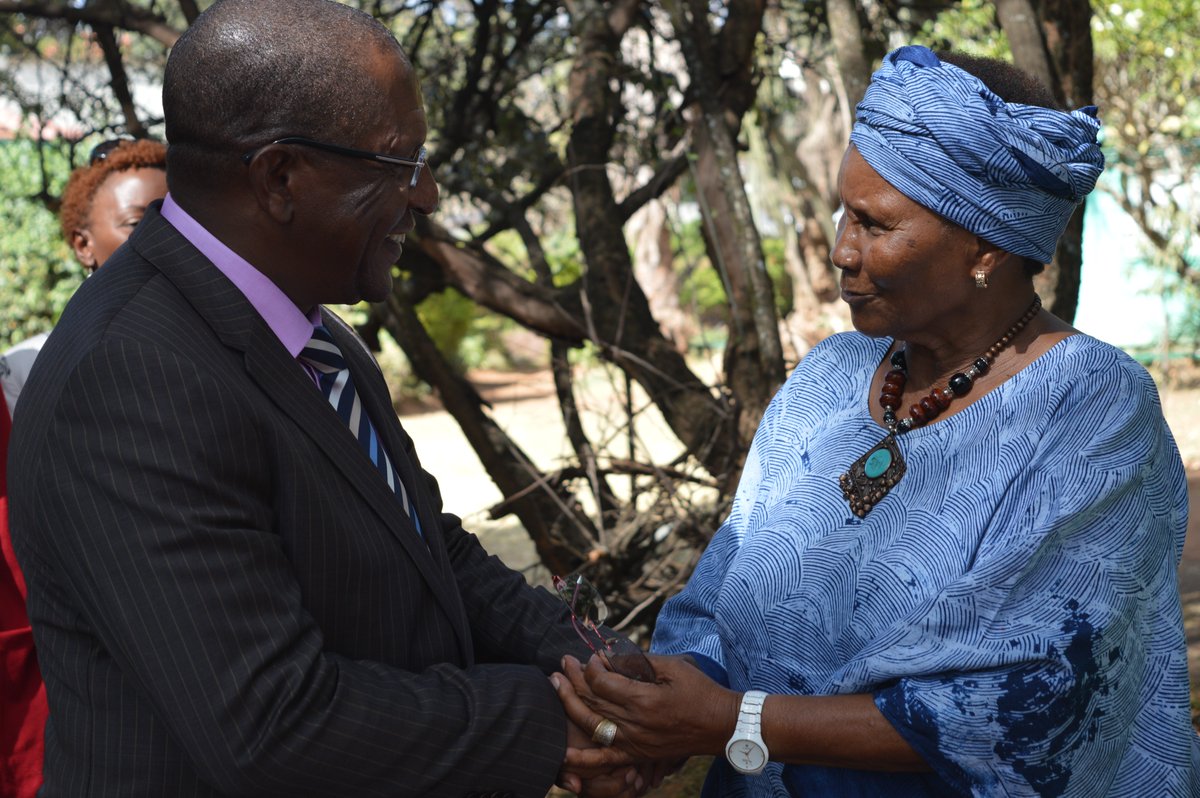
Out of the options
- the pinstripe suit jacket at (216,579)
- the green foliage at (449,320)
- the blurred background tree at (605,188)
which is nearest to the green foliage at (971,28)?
the blurred background tree at (605,188)

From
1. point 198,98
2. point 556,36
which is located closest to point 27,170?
point 556,36

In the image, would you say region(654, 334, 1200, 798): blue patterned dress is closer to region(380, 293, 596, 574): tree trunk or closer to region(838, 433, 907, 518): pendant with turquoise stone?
region(838, 433, 907, 518): pendant with turquoise stone

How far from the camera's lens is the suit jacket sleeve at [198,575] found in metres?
1.77

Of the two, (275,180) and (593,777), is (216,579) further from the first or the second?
(593,777)

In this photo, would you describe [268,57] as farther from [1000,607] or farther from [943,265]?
[1000,607]

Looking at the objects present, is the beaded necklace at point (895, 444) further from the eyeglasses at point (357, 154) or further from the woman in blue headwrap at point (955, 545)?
the eyeglasses at point (357, 154)

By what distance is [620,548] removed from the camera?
17.4 feet

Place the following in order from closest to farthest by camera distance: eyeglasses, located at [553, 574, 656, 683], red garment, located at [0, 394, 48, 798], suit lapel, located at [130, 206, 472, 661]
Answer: suit lapel, located at [130, 206, 472, 661], eyeglasses, located at [553, 574, 656, 683], red garment, located at [0, 394, 48, 798]

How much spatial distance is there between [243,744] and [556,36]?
19.0 ft

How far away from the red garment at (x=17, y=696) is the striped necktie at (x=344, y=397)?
1.13 meters

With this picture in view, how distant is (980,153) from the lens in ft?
7.42

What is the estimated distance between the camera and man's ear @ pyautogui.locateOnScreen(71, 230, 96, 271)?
3.87 metres

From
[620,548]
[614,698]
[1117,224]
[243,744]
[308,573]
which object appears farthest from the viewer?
[1117,224]

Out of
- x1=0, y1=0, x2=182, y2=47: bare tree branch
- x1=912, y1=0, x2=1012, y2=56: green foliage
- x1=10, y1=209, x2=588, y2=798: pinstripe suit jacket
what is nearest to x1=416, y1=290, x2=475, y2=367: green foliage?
x1=912, y1=0, x2=1012, y2=56: green foliage
